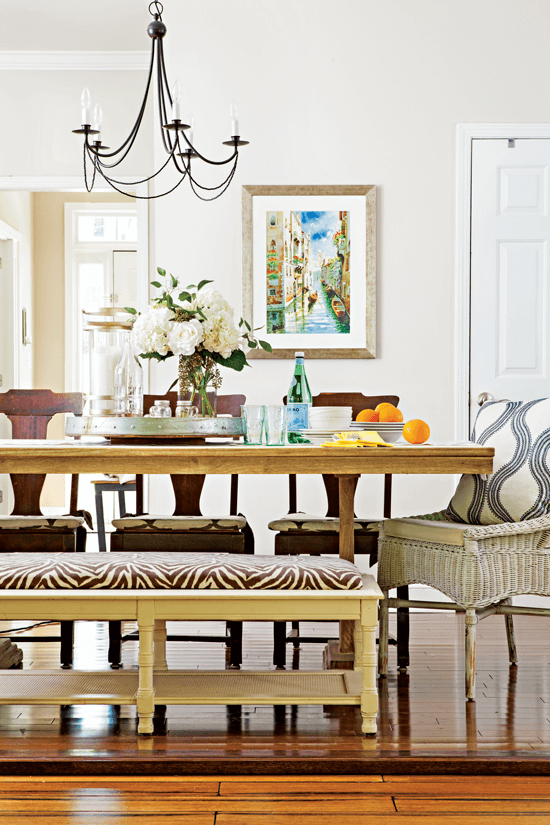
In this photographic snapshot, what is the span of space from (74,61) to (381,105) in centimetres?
193

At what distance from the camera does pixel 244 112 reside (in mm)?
4137

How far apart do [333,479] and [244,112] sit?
1851mm

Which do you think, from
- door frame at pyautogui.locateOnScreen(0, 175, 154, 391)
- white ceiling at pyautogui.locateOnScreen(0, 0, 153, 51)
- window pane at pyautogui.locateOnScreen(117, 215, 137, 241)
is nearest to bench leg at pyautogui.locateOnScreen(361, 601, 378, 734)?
door frame at pyautogui.locateOnScreen(0, 175, 154, 391)

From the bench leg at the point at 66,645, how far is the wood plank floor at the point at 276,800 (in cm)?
90

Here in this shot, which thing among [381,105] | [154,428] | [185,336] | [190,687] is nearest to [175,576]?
[190,687]

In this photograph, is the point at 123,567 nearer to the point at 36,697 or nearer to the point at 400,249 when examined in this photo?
the point at 36,697

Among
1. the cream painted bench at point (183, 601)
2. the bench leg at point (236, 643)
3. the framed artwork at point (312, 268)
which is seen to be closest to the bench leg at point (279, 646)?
the bench leg at point (236, 643)

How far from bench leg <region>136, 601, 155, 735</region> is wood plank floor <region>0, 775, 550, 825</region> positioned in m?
0.21

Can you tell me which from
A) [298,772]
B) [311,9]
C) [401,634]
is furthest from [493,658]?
[311,9]

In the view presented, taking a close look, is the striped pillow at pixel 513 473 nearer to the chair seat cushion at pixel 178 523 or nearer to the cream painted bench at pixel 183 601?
the cream painted bench at pixel 183 601

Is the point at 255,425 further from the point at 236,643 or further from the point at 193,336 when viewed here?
the point at 236,643

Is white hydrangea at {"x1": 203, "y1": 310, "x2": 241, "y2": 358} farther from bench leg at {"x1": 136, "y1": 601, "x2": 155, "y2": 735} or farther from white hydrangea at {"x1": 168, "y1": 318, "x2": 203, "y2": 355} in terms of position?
bench leg at {"x1": 136, "y1": 601, "x2": 155, "y2": 735}

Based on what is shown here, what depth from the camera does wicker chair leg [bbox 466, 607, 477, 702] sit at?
8.58ft

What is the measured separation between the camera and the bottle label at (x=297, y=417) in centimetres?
277
